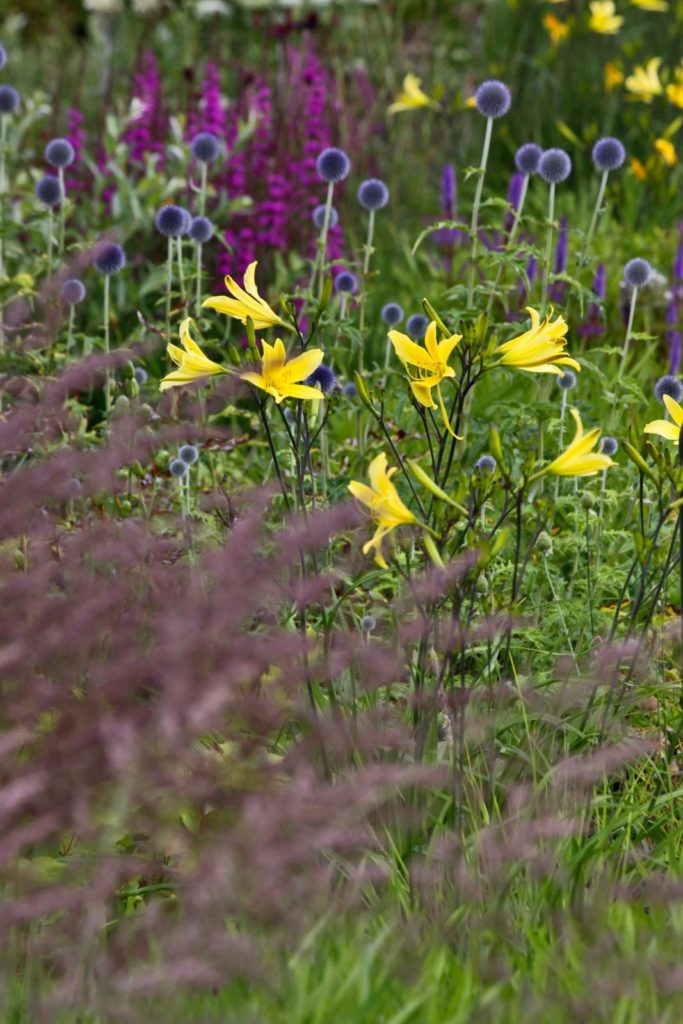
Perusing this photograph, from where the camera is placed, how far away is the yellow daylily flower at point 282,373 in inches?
87.8

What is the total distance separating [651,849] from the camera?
2.35m

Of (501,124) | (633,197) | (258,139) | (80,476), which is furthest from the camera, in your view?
(501,124)

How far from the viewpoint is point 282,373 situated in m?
2.28

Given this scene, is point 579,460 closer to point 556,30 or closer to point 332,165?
point 332,165

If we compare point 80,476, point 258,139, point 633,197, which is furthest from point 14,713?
point 633,197

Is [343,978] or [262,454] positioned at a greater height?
[343,978]

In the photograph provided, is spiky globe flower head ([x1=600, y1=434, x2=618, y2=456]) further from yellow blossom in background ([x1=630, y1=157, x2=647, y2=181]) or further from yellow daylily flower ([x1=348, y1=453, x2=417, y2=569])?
yellow blossom in background ([x1=630, y1=157, x2=647, y2=181])

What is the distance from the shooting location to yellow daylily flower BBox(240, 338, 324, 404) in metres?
2.23

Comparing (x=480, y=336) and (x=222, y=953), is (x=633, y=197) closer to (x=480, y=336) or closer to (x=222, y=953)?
(x=480, y=336)

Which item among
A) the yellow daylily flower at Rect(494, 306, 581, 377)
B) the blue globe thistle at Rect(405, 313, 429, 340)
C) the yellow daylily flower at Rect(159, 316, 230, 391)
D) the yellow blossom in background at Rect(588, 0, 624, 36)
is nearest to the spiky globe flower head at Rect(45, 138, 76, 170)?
the blue globe thistle at Rect(405, 313, 429, 340)

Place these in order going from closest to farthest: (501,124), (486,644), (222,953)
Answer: (222,953) → (486,644) → (501,124)

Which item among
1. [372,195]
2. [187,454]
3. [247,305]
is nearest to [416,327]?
[372,195]

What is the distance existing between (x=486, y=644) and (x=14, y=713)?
1271mm

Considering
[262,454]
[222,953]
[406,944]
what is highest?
[222,953]
